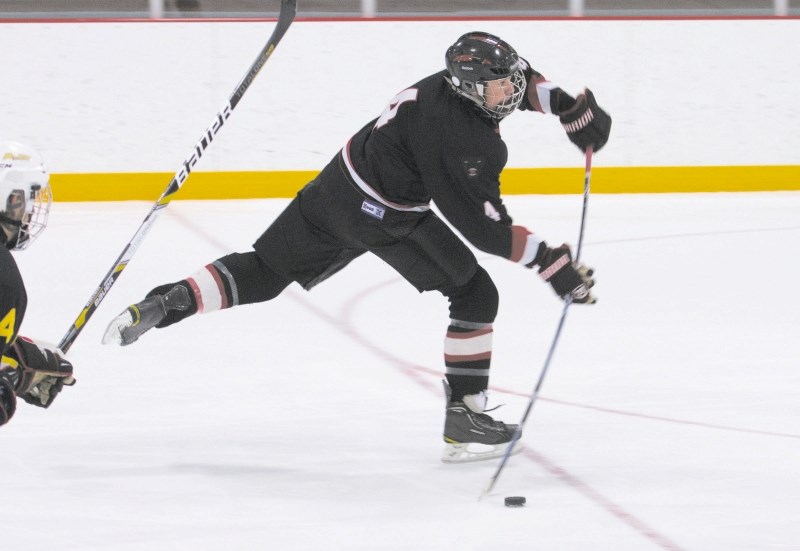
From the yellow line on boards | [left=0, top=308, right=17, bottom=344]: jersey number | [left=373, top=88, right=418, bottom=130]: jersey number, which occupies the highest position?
[left=373, top=88, right=418, bottom=130]: jersey number

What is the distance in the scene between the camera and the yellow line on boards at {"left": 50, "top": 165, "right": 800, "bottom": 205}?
7621 millimetres

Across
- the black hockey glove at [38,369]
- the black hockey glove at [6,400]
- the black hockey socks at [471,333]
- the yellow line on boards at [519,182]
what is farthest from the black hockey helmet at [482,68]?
the yellow line on boards at [519,182]

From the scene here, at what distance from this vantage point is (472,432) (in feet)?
10.4

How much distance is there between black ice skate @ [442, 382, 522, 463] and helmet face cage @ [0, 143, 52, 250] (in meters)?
1.11

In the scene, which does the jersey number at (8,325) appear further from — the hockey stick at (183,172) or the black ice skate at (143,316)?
the hockey stick at (183,172)

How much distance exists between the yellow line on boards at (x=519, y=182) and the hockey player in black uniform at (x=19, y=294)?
15.5 feet

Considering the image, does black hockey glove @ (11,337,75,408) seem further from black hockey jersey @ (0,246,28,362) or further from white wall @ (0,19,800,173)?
white wall @ (0,19,800,173)

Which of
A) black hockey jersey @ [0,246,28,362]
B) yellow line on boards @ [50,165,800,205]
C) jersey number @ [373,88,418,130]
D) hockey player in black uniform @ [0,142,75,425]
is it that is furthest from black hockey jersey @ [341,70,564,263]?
yellow line on boards @ [50,165,800,205]

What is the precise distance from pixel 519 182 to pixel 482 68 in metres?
4.95

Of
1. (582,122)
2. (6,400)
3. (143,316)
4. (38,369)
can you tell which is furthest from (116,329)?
(582,122)

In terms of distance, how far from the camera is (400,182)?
3094mm

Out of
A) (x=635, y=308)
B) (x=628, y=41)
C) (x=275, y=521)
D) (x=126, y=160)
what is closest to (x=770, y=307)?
(x=635, y=308)

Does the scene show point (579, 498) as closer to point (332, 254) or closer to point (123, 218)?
point (332, 254)

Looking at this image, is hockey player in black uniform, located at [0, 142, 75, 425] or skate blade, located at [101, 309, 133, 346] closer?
hockey player in black uniform, located at [0, 142, 75, 425]
